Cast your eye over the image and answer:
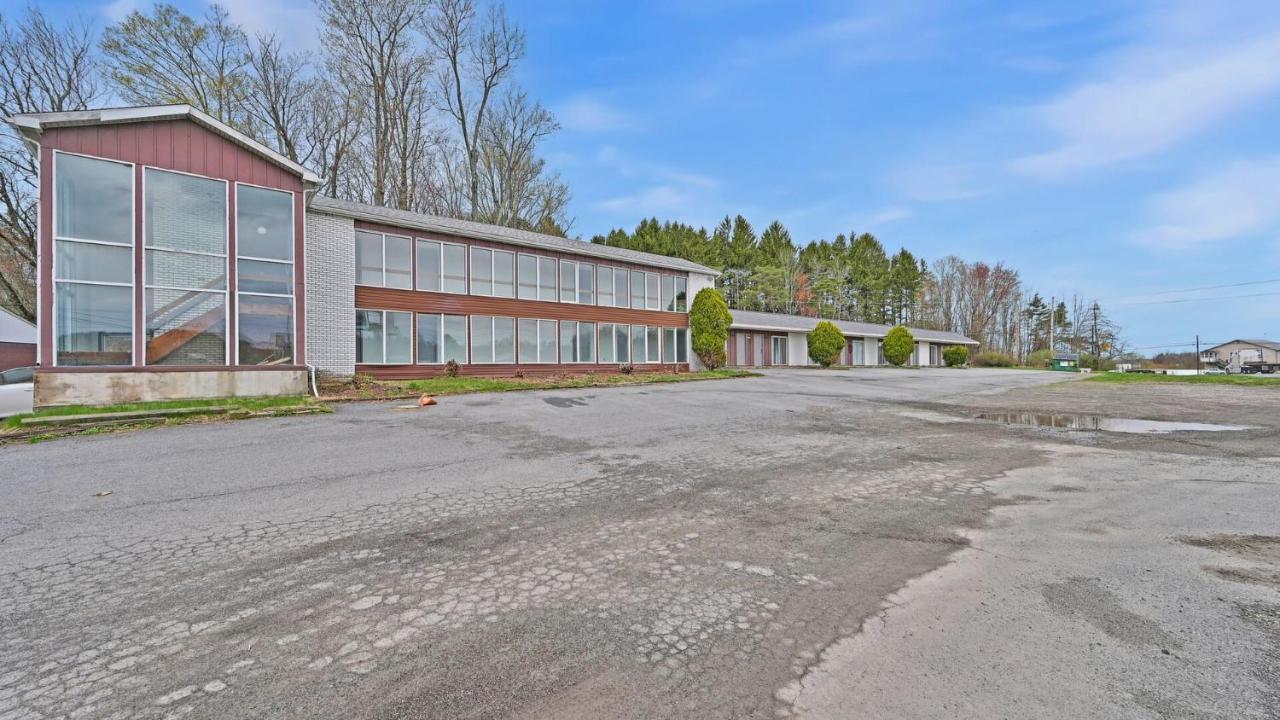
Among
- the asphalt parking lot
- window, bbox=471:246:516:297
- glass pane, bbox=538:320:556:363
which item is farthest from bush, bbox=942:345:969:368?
the asphalt parking lot

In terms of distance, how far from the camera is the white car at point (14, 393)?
8.61 meters

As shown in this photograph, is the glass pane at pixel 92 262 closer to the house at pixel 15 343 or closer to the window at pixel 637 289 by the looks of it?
the house at pixel 15 343

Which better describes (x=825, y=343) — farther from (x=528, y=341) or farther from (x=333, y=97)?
(x=333, y=97)

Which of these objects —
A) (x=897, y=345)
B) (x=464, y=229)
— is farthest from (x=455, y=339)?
(x=897, y=345)

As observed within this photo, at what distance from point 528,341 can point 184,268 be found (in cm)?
1023

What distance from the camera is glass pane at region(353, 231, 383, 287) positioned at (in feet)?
51.9

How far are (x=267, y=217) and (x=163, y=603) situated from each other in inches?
465

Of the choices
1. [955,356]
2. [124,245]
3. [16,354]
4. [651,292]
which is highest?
[651,292]

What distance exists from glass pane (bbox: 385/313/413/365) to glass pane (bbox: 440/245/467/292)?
1.74m

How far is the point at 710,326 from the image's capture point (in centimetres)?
2331

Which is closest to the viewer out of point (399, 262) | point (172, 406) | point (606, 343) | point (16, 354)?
point (172, 406)

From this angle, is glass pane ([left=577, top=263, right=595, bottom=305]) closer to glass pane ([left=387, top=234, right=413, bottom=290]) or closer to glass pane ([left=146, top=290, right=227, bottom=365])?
glass pane ([left=387, top=234, right=413, bottom=290])

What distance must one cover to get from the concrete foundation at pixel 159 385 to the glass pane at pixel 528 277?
8.94 meters

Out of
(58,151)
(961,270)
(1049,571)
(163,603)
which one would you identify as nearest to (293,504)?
(163,603)
